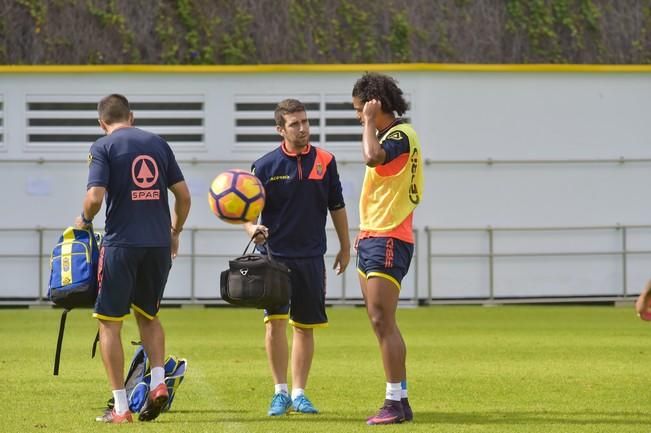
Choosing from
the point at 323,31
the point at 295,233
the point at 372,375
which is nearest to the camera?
the point at 295,233

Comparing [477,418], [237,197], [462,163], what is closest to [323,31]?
[462,163]

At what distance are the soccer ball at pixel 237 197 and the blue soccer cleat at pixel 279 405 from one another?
4.12 ft

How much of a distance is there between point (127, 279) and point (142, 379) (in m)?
0.87

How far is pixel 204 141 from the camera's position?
2308 cm

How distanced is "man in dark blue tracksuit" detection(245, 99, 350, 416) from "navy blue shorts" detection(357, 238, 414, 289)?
701 mm

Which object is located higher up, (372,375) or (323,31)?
(323,31)

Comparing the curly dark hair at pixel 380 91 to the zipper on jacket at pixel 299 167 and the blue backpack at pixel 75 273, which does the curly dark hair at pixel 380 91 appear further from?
the blue backpack at pixel 75 273

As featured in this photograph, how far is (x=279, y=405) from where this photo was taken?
10.5 m

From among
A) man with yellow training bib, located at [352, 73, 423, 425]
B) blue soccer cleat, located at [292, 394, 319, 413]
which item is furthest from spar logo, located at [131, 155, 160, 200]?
blue soccer cleat, located at [292, 394, 319, 413]

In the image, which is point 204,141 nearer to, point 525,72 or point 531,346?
point 525,72

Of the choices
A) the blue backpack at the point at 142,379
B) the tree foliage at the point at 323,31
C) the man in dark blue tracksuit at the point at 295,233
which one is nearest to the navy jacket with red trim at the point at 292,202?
the man in dark blue tracksuit at the point at 295,233

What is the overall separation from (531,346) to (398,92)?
6805 millimetres

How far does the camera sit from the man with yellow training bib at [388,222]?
998 cm

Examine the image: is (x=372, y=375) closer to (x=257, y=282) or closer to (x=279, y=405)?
(x=279, y=405)
